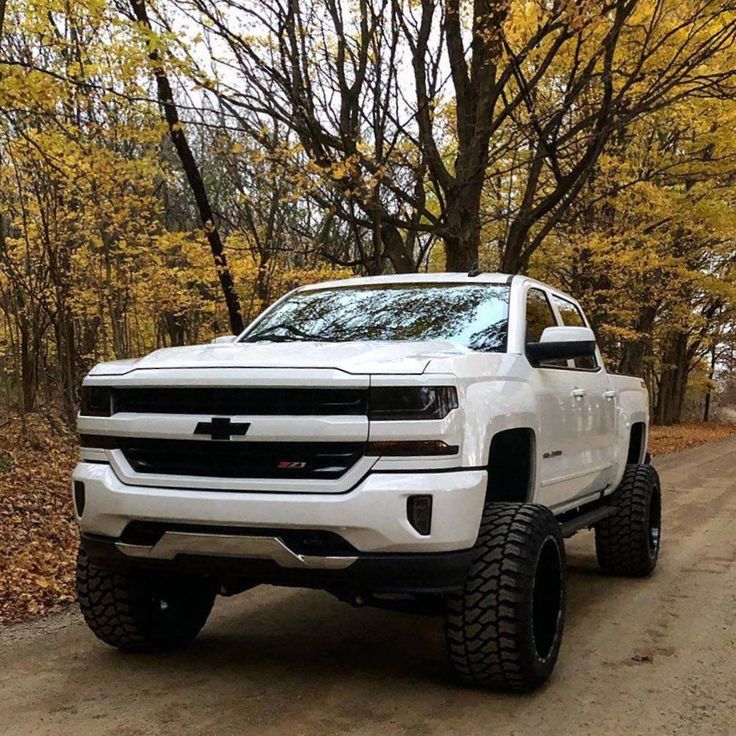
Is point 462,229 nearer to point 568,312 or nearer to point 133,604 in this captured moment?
point 568,312

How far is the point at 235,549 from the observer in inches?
134

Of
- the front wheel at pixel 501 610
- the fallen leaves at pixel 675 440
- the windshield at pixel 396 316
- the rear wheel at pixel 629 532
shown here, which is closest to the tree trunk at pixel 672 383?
the fallen leaves at pixel 675 440

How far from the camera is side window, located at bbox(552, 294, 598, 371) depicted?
564 centimetres

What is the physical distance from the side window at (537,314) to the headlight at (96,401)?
7.41ft

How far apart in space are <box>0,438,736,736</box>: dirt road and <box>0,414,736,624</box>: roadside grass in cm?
68

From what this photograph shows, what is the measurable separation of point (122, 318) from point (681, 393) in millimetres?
23359

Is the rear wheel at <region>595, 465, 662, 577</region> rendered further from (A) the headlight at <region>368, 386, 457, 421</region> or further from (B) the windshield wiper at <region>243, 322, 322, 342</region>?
(A) the headlight at <region>368, 386, 457, 421</region>

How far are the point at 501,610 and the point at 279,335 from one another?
7.08 feet

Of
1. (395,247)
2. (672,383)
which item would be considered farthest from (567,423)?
(672,383)

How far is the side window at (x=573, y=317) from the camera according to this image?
5.64 meters

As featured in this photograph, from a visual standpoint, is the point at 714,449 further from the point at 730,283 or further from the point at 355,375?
the point at 355,375

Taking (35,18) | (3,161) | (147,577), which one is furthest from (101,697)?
(3,161)

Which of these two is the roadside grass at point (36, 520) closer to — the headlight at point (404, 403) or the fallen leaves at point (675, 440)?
the headlight at point (404, 403)

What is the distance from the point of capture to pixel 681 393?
1265 inches
